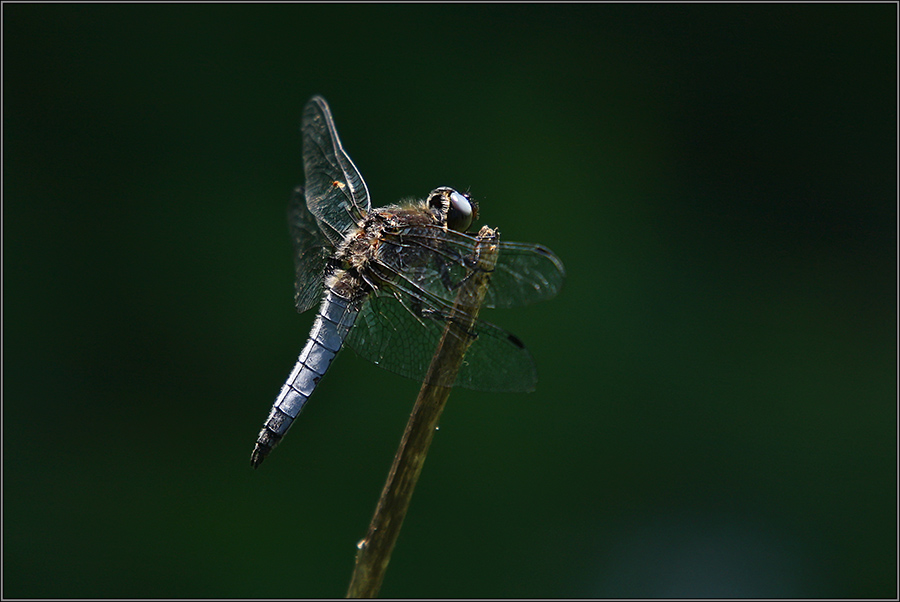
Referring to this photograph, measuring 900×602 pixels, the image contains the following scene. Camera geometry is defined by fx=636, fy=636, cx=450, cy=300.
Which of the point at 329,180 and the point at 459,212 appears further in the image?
the point at 329,180

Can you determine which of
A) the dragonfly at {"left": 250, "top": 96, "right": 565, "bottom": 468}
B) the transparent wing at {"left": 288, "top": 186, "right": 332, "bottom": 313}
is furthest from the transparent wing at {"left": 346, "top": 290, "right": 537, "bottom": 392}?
the transparent wing at {"left": 288, "top": 186, "right": 332, "bottom": 313}

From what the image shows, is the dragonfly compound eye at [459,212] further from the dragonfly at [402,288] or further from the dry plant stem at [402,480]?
the dry plant stem at [402,480]

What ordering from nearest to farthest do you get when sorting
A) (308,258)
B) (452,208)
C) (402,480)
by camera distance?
(402,480) → (452,208) → (308,258)

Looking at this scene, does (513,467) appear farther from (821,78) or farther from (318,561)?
(821,78)

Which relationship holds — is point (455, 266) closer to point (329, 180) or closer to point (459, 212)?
point (459, 212)

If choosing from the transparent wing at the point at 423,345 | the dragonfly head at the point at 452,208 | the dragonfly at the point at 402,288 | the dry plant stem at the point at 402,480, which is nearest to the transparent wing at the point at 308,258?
the dragonfly at the point at 402,288

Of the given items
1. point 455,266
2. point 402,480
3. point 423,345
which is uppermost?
point 455,266

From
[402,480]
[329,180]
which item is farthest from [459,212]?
[402,480]
